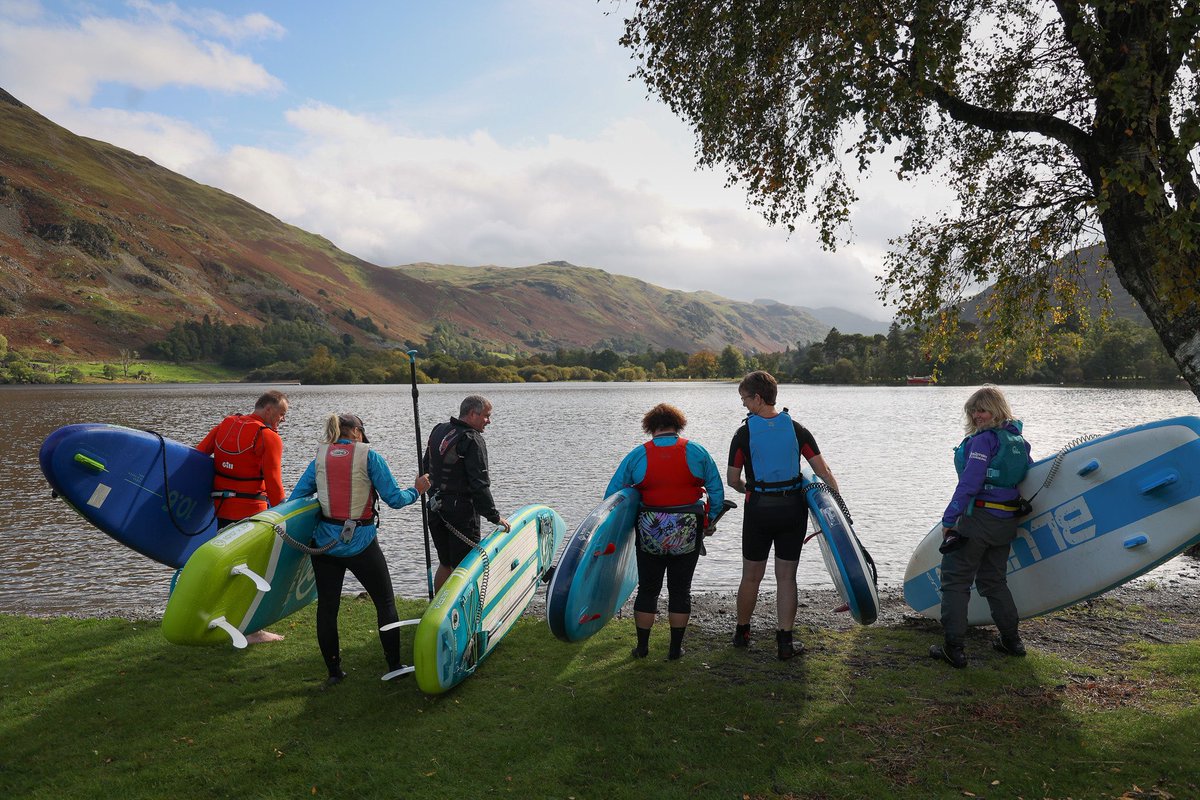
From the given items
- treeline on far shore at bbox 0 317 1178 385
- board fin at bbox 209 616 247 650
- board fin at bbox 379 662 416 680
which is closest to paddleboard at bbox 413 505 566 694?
board fin at bbox 379 662 416 680

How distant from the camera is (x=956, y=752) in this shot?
4305mm

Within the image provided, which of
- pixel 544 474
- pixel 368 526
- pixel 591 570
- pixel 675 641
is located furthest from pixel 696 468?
pixel 544 474

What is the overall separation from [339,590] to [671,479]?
268 cm

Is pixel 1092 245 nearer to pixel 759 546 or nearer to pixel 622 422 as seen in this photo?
pixel 759 546

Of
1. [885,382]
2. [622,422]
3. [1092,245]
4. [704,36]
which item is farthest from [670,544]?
[885,382]

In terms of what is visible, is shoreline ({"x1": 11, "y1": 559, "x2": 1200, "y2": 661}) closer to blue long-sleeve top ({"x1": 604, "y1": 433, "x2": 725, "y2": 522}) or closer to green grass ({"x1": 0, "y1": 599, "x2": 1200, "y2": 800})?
green grass ({"x1": 0, "y1": 599, "x2": 1200, "y2": 800})

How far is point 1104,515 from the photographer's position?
587 cm

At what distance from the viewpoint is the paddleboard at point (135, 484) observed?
22.8 feet

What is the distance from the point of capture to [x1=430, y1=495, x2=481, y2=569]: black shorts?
6449 mm

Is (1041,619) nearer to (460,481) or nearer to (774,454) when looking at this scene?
(774,454)

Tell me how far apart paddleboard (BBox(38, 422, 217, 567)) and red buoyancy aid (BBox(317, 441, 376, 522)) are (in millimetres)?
2766

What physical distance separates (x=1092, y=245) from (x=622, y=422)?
37110mm

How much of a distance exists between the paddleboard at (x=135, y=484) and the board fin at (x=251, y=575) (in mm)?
2092

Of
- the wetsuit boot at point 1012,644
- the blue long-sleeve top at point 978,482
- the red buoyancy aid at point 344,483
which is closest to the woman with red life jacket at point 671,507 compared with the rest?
the blue long-sleeve top at point 978,482
